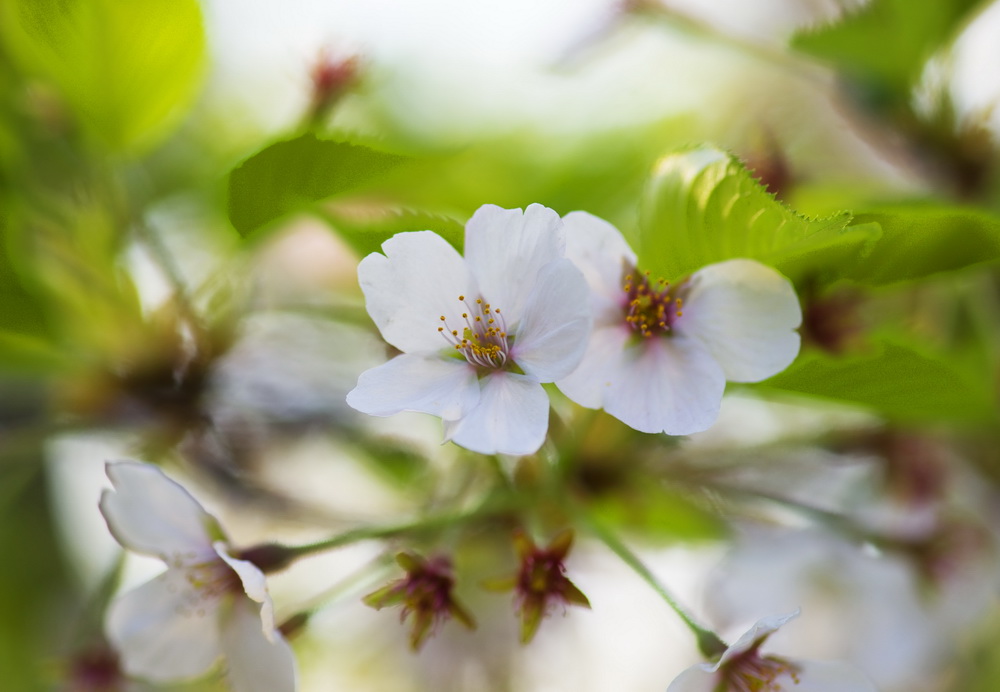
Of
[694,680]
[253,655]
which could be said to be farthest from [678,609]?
[253,655]

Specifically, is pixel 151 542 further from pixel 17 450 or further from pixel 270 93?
pixel 270 93

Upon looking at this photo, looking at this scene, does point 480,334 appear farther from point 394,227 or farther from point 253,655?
point 253,655

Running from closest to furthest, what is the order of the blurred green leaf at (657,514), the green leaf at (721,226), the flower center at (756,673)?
1. the green leaf at (721,226)
2. the flower center at (756,673)
3. the blurred green leaf at (657,514)

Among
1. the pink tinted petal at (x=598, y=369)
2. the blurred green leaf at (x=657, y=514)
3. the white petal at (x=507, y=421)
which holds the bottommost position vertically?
the blurred green leaf at (x=657, y=514)

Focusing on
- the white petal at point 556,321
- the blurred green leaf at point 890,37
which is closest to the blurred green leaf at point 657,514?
the white petal at point 556,321

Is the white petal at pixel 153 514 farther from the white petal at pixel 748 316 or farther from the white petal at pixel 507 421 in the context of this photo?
the white petal at pixel 748 316
